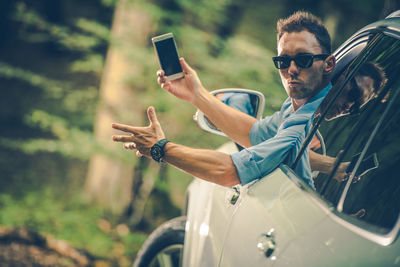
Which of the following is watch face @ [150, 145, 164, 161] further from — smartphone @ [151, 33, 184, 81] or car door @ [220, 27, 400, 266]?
smartphone @ [151, 33, 184, 81]

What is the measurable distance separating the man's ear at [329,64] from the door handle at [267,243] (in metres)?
0.91

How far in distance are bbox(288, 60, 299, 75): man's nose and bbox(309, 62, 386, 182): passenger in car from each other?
28cm

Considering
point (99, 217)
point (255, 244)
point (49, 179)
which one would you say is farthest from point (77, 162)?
point (255, 244)

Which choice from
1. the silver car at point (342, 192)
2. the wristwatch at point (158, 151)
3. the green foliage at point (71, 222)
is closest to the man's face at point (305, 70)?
the silver car at point (342, 192)

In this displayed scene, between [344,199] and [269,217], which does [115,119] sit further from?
[344,199]

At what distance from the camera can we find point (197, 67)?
17.1ft

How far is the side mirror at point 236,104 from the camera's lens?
2.66m

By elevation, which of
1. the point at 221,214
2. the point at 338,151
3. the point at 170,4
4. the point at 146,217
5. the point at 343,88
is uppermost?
the point at 170,4

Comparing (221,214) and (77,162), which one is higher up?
(221,214)

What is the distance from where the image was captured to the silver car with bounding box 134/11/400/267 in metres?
1.30

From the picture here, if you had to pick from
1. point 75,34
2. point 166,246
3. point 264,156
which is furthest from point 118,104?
point 264,156

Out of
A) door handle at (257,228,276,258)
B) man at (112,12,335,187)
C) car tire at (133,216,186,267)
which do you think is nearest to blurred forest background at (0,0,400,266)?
car tire at (133,216,186,267)

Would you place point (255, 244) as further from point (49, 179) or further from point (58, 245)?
point (49, 179)

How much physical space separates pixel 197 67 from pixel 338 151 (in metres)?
3.75
